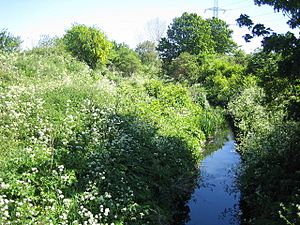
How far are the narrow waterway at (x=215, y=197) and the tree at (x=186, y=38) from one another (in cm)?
4018

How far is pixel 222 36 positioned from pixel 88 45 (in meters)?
37.2

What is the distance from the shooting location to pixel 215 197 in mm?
11625

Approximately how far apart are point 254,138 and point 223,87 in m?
16.8

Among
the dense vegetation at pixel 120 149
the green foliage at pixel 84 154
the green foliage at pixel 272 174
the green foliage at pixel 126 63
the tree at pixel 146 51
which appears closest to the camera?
the green foliage at pixel 84 154

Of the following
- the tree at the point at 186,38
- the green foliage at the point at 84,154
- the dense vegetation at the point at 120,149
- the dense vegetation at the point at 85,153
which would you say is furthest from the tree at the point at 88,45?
the tree at the point at 186,38

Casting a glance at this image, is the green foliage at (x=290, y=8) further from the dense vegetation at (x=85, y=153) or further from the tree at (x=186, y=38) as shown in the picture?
the tree at (x=186, y=38)

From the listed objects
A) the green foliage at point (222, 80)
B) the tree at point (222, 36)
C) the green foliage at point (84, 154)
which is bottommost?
the green foliage at point (84, 154)

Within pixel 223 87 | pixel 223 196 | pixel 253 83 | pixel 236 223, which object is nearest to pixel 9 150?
pixel 236 223

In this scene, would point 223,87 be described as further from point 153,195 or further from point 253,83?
point 153,195

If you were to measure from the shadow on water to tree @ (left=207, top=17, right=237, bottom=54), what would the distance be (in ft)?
145

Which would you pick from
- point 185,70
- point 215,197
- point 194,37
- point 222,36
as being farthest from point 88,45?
point 222,36

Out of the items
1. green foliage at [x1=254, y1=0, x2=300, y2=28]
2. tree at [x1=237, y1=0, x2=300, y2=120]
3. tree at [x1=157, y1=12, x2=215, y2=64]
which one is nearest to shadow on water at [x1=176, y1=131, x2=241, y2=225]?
tree at [x1=237, y1=0, x2=300, y2=120]

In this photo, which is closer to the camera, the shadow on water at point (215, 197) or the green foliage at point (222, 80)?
the shadow on water at point (215, 197)

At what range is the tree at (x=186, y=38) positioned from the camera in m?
53.7
